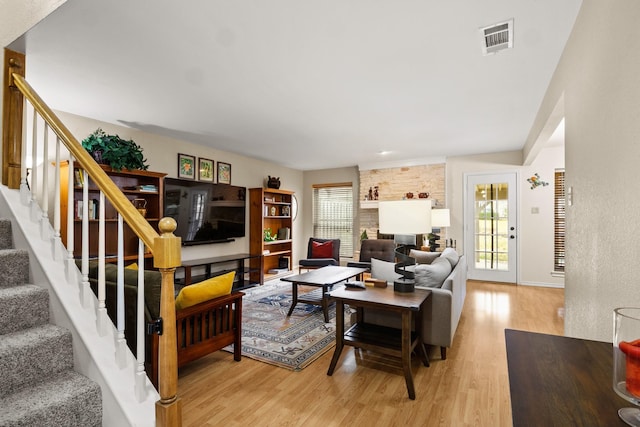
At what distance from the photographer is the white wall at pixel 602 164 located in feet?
3.99

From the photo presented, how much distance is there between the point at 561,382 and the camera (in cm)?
81

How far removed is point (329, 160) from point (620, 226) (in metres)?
5.73

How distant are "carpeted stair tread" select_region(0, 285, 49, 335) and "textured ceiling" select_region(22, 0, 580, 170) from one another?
5.54 feet

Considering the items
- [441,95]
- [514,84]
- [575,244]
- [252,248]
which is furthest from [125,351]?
[252,248]

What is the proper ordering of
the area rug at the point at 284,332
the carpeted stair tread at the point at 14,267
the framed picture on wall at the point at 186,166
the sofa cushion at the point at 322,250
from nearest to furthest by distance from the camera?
the carpeted stair tread at the point at 14,267
the area rug at the point at 284,332
the framed picture on wall at the point at 186,166
the sofa cushion at the point at 322,250

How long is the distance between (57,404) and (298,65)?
258 cm

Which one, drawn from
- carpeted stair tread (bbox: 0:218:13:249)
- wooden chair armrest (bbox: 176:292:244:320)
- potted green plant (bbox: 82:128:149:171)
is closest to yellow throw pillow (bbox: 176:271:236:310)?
wooden chair armrest (bbox: 176:292:244:320)

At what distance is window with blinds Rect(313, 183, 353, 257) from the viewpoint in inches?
301

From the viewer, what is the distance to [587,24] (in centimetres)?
184

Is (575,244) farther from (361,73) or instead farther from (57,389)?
(57,389)

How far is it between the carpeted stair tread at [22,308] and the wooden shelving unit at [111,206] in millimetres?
2269

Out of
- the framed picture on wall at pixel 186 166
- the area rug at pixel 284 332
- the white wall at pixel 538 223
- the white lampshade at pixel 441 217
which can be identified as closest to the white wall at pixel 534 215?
the white wall at pixel 538 223

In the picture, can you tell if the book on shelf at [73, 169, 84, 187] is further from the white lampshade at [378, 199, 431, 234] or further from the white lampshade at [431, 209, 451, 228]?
the white lampshade at [431, 209, 451, 228]

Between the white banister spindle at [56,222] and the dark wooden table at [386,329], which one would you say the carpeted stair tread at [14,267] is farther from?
the dark wooden table at [386,329]
